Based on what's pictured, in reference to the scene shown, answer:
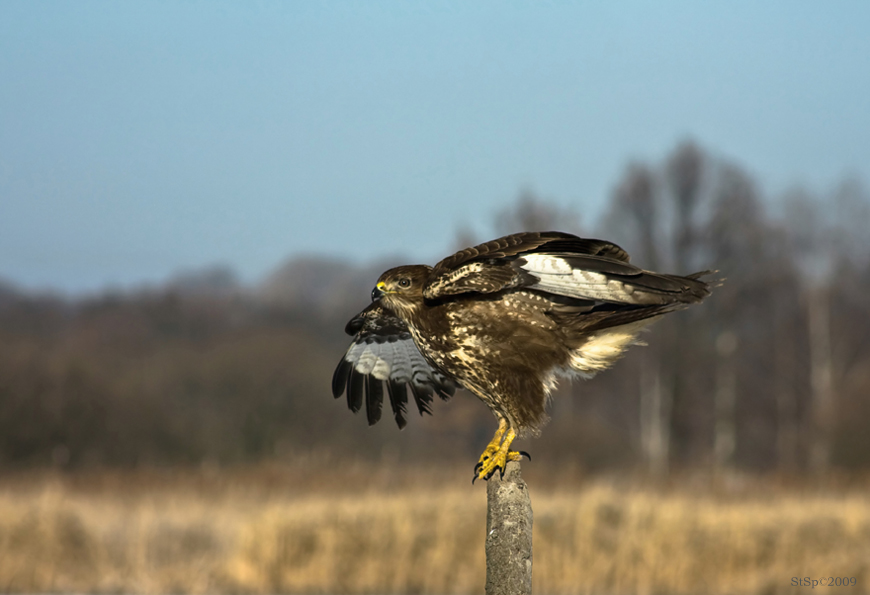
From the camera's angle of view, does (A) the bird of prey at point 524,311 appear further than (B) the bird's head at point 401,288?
No

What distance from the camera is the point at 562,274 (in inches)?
120

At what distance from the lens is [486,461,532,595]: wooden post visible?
296 centimetres

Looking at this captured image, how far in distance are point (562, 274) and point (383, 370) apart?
133 cm

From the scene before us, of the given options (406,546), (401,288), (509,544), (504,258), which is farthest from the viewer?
(406,546)

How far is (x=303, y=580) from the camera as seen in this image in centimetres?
1038

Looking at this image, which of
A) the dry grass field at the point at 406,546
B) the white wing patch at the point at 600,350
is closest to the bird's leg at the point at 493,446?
the white wing patch at the point at 600,350

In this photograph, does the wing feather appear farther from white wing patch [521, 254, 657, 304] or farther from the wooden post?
the wooden post

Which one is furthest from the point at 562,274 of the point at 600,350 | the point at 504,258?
the point at 600,350

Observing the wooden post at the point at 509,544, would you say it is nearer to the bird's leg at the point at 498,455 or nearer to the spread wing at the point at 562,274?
the bird's leg at the point at 498,455

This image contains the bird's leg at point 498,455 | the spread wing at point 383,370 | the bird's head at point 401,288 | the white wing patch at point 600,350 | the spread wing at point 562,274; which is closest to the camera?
the spread wing at point 562,274

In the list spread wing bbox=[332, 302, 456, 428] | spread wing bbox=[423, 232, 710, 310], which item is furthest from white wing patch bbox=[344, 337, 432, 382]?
spread wing bbox=[423, 232, 710, 310]

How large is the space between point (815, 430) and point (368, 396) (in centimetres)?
2757

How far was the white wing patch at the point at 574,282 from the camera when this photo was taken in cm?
298

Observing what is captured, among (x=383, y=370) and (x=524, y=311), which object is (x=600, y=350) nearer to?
(x=524, y=311)
